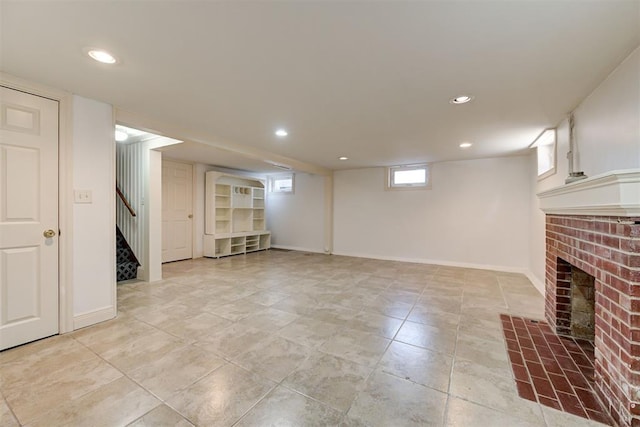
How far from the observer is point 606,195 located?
58.9 inches

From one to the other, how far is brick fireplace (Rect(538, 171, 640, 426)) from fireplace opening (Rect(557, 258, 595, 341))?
425 mm

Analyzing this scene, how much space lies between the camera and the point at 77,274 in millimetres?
2504

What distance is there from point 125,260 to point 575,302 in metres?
5.83

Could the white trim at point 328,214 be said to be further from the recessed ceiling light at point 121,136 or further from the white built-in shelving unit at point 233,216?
the recessed ceiling light at point 121,136

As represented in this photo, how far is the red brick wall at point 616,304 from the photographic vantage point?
139 centimetres

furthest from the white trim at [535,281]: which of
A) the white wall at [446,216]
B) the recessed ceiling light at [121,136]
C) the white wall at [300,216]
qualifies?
the recessed ceiling light at [121,136]

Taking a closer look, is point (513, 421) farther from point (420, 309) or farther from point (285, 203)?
point (285, 203)

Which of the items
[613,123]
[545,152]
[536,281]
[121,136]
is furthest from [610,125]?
[121,136]

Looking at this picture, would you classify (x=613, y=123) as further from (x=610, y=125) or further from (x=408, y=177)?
(x=408, y=177)

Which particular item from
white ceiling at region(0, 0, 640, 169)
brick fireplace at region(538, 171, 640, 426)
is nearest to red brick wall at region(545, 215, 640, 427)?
brick fireplace at region(538, 171, 640, 426)

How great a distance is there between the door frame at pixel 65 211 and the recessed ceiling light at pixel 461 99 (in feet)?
11.7

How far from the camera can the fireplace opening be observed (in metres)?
2.41

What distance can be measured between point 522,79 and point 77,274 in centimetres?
430

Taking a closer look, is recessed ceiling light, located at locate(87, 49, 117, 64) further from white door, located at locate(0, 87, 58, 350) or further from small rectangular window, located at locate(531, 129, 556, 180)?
small rectangular window, located at locate(531, 129, 556, 180)
